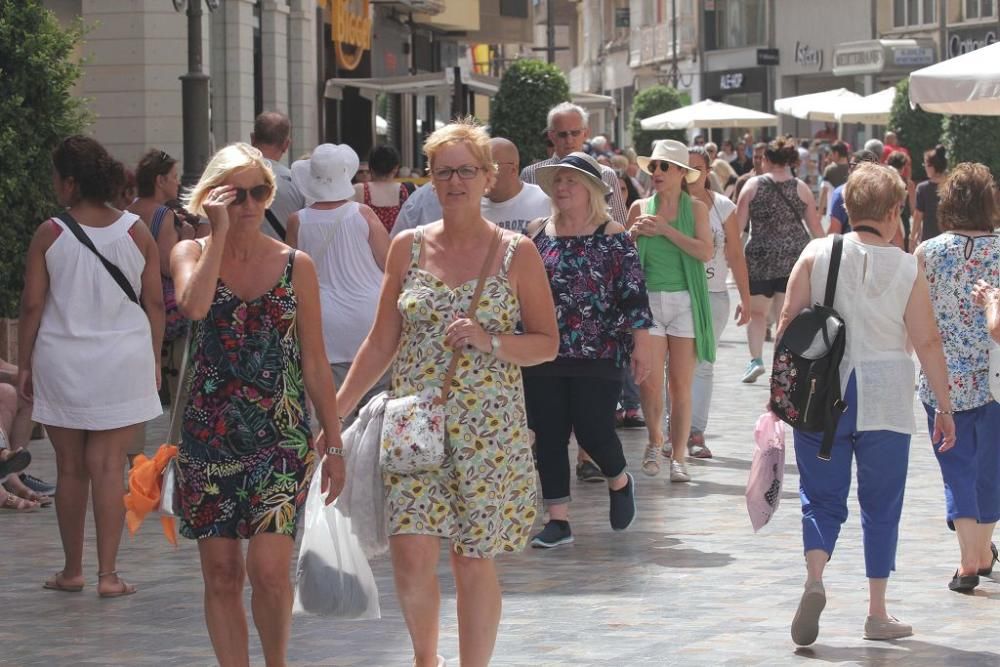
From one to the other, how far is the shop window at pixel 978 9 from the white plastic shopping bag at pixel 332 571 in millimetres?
47170

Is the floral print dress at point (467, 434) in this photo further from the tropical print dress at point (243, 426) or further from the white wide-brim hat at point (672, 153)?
the white wide-brim hat at point (672, 153)

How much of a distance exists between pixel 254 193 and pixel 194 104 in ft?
39.8

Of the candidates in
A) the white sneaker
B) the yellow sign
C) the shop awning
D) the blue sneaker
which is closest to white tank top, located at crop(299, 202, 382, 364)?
the white sneaker

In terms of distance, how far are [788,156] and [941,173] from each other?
2482 mm

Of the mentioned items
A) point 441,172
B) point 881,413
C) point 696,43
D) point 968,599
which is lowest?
point 968,599

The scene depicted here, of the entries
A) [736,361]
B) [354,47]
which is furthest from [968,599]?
[354,47]

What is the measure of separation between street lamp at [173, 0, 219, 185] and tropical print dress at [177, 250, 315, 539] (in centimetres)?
1175

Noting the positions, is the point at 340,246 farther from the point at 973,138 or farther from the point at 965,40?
the point at 965,40

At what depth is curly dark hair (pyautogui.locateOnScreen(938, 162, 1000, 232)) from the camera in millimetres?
7855

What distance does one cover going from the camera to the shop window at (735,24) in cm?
6488

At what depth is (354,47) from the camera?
3372 cm

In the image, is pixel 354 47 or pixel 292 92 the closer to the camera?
pixel 292 92

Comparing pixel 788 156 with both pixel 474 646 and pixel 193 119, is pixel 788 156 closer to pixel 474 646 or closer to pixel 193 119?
pixel 193 119

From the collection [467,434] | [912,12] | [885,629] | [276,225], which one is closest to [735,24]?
[912,12]
